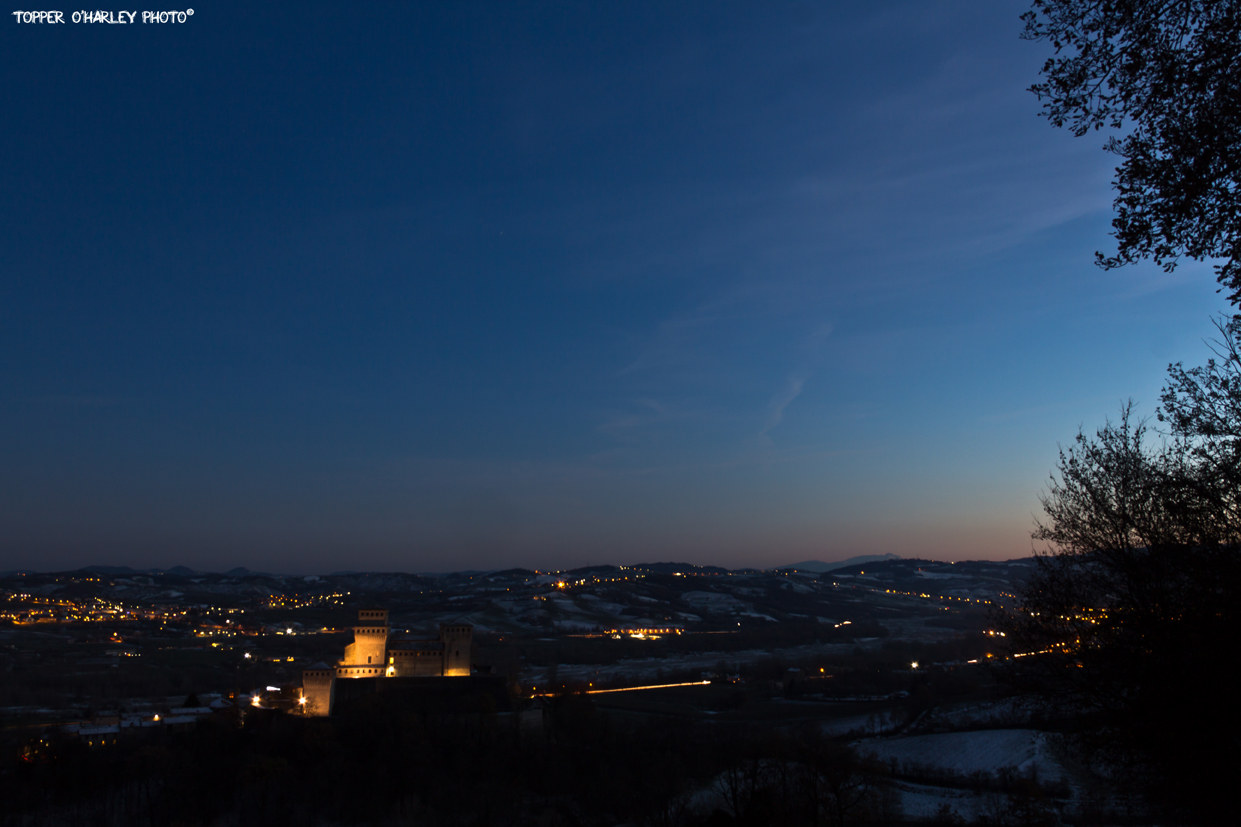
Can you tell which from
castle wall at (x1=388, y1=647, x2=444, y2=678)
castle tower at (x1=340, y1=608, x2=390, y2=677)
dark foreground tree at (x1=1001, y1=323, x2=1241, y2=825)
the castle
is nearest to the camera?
dark foreground tree at (x1=1001, y1=323, x2=1241, y2=825)

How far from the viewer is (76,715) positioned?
61.3 metres

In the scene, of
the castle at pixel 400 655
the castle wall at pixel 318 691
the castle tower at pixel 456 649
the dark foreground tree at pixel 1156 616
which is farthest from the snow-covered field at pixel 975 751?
the dark foreground tree at pixel 1156 616

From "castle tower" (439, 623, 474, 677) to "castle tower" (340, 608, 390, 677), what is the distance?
4692 mm

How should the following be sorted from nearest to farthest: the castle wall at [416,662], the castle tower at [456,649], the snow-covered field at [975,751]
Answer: the snow-covered field at [975,751], the castle wall at [416,662], the castle tower at [456,649]

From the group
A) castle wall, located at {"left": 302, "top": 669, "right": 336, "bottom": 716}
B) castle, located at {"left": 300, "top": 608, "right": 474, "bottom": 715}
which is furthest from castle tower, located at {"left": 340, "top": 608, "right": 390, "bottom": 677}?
castle wall, located at {"left": 302, "top": 669, "right": 336, "bottom": 716}

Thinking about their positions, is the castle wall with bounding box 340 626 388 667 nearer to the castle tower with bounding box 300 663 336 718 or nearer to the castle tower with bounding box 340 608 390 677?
the castle tower with bounding box 340 608 390 677

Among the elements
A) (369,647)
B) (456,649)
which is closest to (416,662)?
(456,649)

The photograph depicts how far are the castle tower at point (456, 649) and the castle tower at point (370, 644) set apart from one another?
4.69 metres

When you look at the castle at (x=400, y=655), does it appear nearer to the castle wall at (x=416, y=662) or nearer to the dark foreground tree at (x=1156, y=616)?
the castle wall at (x=416, y=662)

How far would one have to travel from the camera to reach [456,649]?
193 ft

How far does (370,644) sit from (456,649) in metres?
6.89

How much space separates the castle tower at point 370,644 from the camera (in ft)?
190

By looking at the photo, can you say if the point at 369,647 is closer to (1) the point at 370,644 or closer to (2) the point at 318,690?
(1) the point at 370,644

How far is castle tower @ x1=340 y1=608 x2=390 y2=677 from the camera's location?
190ft
